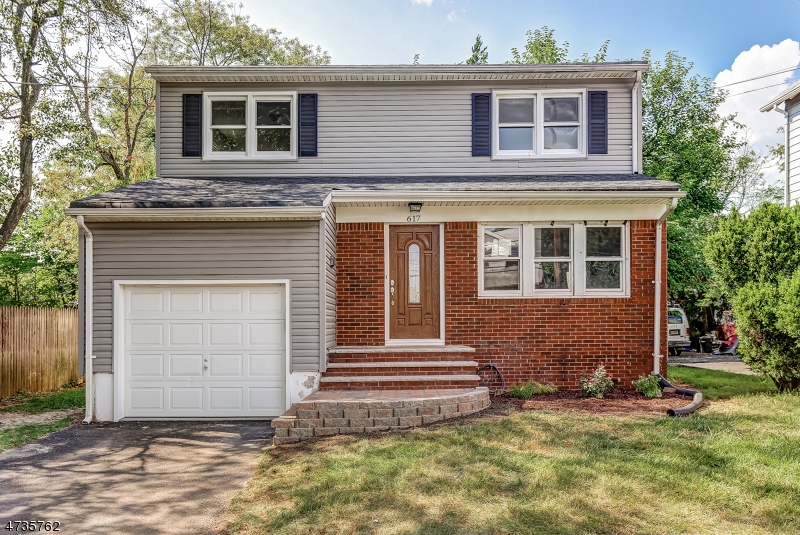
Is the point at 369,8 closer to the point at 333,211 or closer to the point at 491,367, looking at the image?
the point at 333,211

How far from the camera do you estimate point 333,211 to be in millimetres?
8711

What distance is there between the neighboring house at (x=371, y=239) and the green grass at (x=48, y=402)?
2234 millimetres

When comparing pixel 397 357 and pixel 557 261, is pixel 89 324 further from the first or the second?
pixel 557 261

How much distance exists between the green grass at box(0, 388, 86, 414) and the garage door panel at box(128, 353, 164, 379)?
7.80 ft

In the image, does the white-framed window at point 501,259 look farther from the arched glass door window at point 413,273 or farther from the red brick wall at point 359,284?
the red brick wall at point 359,284

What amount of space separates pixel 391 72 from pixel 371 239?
331cm

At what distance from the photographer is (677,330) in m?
16.6

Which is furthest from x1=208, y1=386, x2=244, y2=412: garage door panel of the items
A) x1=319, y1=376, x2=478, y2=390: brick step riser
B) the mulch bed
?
the mulch bed

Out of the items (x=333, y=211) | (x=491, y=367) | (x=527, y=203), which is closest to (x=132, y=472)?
(x=333, y=211)

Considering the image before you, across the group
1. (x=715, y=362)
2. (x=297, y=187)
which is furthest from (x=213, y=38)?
(x=715, y=362)

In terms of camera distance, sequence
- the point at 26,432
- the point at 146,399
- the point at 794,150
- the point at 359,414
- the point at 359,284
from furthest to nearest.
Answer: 1. the point at 794,150
2. the point at 359,284
3. the point at 146,399
4. the point at 26,432
5. the point at 359,414

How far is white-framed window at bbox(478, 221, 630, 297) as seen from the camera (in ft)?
28.8

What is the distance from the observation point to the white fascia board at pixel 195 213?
7363 mm

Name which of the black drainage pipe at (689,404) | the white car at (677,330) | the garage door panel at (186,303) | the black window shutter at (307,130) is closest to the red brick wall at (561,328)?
the black drainage pipe at (689,404)
